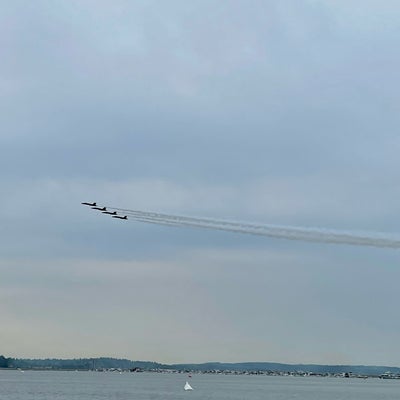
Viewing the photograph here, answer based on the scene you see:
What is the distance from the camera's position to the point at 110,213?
139 m
